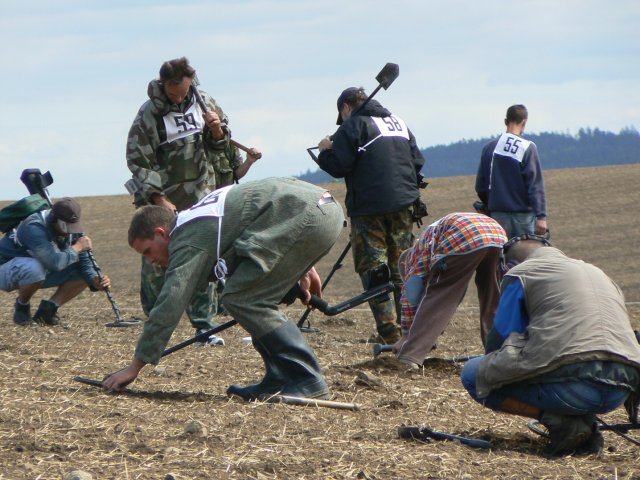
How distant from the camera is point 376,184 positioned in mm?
9023

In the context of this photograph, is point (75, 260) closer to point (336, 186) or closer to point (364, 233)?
point (364, 233)

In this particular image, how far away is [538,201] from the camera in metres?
10.3

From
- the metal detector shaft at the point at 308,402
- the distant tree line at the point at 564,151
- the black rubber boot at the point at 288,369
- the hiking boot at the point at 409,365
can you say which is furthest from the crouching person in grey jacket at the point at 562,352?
the distant tree line at the point at 564,151

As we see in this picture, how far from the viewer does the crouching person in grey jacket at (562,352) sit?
5.02m

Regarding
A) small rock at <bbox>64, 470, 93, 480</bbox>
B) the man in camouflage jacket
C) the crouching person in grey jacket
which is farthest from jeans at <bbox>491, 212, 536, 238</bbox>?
small rock at <bbox>64, 470, 93, 480</bbox>

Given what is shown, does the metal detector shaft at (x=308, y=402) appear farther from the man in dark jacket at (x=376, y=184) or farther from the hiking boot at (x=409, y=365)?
the man in dark jacket at (x=376, y=184)

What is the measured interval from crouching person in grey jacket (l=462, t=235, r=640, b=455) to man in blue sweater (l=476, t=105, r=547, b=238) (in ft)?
16.3

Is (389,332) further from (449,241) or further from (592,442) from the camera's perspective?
(592,442)

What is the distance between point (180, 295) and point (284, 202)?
77 centimetres

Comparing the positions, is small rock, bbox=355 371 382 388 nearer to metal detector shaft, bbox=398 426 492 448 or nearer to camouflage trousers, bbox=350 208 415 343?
metal detector shaft, bbox=398 426 492 448

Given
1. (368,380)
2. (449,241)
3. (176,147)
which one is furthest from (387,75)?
(368,380)

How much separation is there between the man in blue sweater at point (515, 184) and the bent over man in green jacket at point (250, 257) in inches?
168

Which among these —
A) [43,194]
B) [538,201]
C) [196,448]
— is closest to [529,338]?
[196,448]

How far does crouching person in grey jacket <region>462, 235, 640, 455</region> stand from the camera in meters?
5.02
